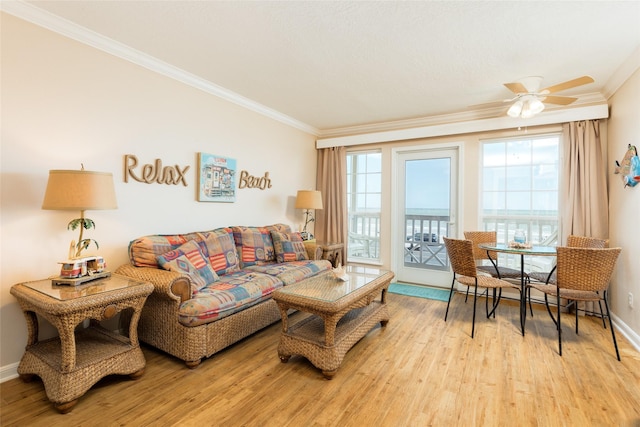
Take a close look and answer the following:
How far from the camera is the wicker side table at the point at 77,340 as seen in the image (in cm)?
177

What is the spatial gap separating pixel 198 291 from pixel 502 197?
3948mm

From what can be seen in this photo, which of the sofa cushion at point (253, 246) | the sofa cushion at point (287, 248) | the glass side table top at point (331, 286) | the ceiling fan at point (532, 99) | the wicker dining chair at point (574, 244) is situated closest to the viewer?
the glass side table top at point (331, 286)

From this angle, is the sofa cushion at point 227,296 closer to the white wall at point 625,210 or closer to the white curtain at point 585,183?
the white wall at point 625,210

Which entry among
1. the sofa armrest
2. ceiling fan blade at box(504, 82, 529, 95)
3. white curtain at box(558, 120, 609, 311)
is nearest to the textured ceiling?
ceiling fan blade at box(504, 82, 529, 95)

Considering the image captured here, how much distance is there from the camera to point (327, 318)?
2.19 meters

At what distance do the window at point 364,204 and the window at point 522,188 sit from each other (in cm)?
157

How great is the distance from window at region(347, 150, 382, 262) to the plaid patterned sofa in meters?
1.88

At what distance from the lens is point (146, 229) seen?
293 centimetres

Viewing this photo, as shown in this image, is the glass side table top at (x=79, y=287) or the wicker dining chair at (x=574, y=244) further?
the wicker dining chair at (x=574, y=244)

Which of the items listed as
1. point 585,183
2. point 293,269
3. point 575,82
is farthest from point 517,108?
point 293,269

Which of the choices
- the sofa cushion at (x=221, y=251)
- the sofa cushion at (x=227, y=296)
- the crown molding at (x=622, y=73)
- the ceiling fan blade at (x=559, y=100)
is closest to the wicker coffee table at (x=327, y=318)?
the sofa cushion at (x=227, y=296)

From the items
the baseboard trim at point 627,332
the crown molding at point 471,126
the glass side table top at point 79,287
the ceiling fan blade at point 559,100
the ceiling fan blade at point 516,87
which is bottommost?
the baseboard trim at point 627,332

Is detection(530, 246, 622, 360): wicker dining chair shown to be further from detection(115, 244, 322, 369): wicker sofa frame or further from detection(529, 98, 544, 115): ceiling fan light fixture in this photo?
detection(115, 244, 322, 369): wicker sofa frame

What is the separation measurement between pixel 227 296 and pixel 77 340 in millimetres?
1054
